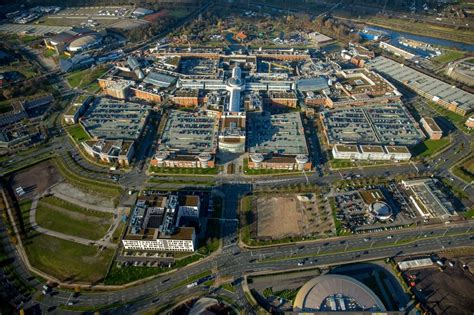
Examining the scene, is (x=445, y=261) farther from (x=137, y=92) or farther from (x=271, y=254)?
(x=137, y=92)

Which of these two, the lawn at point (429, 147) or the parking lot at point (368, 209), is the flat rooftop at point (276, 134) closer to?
the parking lot at point (368, 209)

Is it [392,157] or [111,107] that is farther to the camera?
[111,107]

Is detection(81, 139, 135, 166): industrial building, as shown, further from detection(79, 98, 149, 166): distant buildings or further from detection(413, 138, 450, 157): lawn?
detection(413, 138, 450, 157): lawn

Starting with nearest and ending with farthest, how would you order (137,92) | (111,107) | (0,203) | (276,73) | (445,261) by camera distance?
(445,261) < (0,203) < (111,107) < (137,92) < (276,73)

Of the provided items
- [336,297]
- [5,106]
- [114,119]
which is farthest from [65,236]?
[5,106]


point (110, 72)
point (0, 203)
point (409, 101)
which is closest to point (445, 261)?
point (409, 101)

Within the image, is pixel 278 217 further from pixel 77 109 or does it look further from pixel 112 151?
pixel 77 109

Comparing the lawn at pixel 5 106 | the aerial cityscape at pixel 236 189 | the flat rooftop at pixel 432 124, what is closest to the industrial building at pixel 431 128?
the flat rooftop at pixel 432 124
